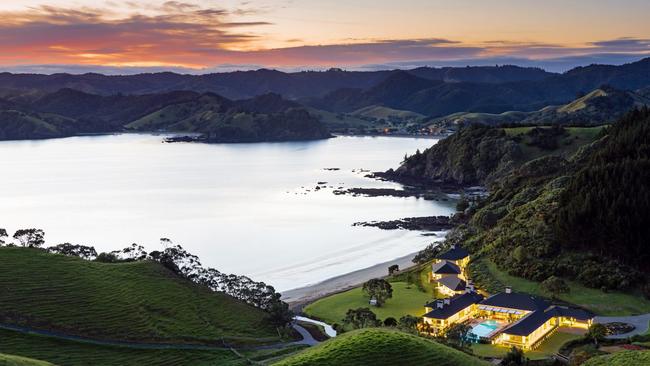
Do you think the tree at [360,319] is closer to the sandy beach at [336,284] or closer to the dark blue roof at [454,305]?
the dark blue roof at [454,305]

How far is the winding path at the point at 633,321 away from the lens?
46.2m

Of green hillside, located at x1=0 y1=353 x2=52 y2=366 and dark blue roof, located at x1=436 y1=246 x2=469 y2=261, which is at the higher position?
green hillside, located at x1=0 y1=353 x2=52 y2=366

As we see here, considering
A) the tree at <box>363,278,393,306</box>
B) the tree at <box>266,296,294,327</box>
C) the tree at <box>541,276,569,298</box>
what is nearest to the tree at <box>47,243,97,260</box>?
the tree at <box>266,296,294,327</box>

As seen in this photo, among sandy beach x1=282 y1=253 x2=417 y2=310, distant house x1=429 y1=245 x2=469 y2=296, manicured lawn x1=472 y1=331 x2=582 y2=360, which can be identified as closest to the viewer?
manicured lawn x1=472 y1=331 x2=582 y2=360

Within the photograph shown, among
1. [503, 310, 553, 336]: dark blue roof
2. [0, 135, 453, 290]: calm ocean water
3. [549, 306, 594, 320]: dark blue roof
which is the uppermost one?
[503, 310, 553, 336]: dark blue roof

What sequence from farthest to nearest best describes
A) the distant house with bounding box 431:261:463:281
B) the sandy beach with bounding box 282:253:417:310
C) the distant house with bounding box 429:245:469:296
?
the sandy beach with bounding box 282:253:417:310 < the distant house with bounding box 431:261:463:281 < the distant house with bounding box 429:245:469:296

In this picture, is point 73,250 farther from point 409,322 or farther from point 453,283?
point 453,283

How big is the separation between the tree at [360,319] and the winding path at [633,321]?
1810cm

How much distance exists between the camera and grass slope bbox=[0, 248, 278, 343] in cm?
4969

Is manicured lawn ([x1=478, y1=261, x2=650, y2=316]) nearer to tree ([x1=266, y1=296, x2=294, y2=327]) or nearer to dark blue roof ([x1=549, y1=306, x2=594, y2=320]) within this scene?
dark blue roof ([x1=549, y1=306, x2=594, y2=320])

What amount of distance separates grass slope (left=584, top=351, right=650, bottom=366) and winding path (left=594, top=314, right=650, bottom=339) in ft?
31.9

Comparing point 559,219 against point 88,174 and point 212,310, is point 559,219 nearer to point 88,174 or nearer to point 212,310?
point 212,310

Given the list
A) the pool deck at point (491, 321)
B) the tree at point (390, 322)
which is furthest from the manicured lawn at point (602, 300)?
the tree at point (390, 322)

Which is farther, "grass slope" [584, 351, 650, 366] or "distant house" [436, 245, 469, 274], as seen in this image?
"distant house" [436, 245, 469, 274]
